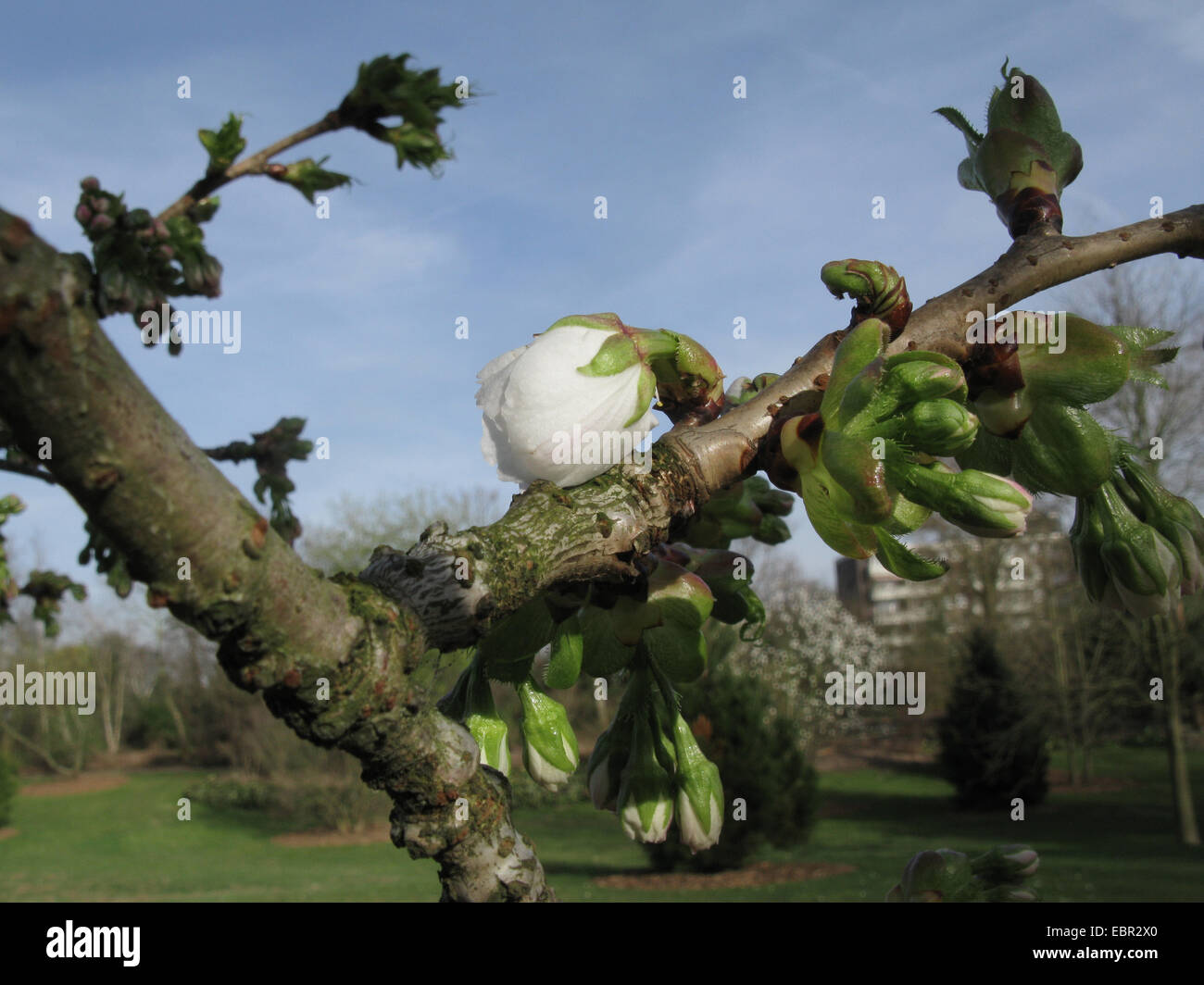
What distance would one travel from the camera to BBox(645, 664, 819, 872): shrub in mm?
17750

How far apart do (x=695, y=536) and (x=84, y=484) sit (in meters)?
0.89

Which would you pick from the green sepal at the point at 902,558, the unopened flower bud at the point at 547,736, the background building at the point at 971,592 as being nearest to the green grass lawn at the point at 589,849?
the background building at the point at 971,592

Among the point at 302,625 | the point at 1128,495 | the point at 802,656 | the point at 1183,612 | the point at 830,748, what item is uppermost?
the point at 1128,495

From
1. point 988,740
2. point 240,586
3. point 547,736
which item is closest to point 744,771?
point 988,740

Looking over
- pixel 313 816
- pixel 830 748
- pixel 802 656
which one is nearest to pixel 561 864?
pixel 313 816

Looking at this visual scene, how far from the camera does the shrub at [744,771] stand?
58.2ft

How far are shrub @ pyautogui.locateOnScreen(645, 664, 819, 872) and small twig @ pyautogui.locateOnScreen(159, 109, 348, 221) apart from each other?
15592mm

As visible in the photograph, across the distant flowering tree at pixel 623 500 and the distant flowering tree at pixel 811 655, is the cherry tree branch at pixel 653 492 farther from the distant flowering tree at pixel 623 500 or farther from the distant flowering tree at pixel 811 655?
the distant flowering tree at pixel 811 655

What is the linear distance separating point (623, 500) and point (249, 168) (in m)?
1.51

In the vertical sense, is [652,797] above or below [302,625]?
below
